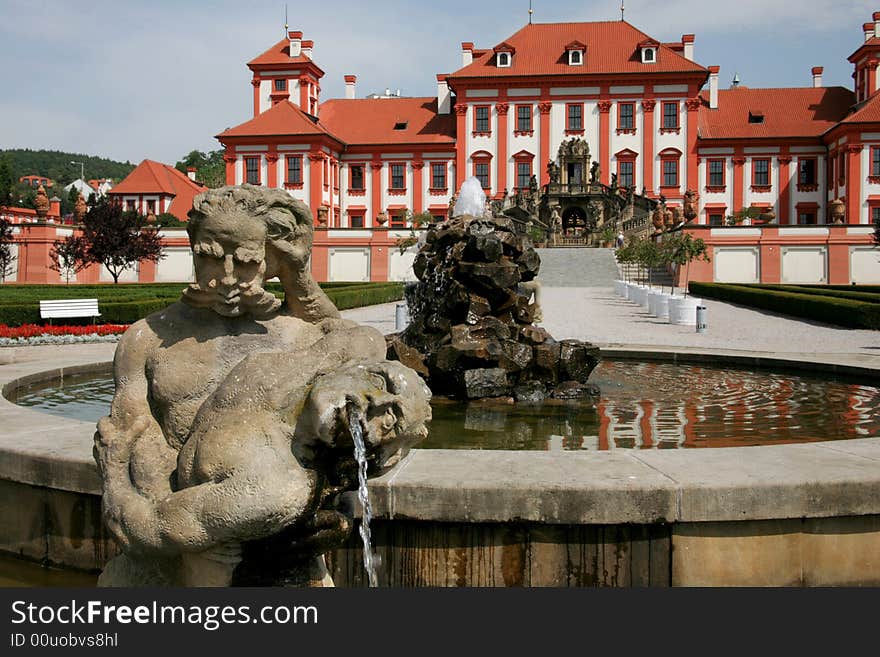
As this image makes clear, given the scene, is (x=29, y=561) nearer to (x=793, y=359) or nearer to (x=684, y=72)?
(x=793, y=359)

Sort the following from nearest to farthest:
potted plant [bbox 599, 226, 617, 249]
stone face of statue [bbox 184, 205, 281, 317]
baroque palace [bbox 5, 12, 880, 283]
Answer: stone face of statue [bbox 184, 205, 281, 317] < potted plant [bbox 599, 226, 617, 249] < baroque palace [bbox 5, 12, 880, 283]

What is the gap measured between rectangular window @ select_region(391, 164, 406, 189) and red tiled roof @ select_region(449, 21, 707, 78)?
722 centimetres

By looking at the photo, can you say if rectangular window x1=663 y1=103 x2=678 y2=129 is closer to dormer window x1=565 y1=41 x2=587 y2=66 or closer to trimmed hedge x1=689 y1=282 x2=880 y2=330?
dormer window x1=565 y1=41 x2=587 y2=66

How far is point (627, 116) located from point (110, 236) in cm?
3306

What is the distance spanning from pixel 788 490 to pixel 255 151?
5433 cm

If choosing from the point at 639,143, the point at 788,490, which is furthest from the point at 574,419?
the point at 639,143

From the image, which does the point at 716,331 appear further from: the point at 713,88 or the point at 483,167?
the point at 713,88

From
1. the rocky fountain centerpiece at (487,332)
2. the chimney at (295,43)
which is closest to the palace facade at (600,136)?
the chimney at (295,43)

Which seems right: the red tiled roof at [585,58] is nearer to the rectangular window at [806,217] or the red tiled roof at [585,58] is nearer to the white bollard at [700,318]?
the rectangular window at [806,217]

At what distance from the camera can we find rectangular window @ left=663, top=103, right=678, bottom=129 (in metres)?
52.6

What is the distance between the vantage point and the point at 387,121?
58.5m

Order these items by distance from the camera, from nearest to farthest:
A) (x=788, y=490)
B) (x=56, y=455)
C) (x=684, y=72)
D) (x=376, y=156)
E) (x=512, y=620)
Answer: (x=512, y=620), (x=788, y=490), (x=56, y=455), (x=684, y=72), (x=376, y=156)

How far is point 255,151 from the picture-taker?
5453 centimetres

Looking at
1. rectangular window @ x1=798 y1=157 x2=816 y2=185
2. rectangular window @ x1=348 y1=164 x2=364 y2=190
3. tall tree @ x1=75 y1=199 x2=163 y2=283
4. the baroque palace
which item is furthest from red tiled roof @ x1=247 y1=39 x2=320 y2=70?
rectangular window @ x1=798 y1=157 x2=816 y2=185
